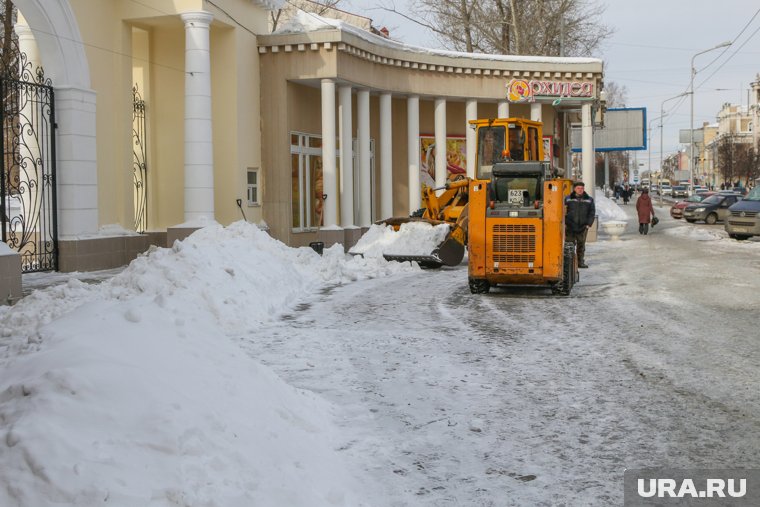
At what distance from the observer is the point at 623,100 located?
84.2 metres

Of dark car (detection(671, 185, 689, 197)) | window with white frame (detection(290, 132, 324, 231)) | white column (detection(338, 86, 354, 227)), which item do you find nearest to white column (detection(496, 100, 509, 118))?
white column (detection(338, 86, 354, 227))

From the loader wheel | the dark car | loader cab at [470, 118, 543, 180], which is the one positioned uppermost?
loader cab at [470, 118, 543, 180]

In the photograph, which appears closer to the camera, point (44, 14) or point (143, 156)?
A: point (44, 14)

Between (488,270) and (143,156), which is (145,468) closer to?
(488,270)

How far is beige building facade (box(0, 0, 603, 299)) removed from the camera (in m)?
18.4

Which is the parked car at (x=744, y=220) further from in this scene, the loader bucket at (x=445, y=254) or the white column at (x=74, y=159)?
the white column at (x=74, y=159)

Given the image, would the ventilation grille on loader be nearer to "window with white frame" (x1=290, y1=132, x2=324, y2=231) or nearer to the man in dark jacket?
the man in dark jacket

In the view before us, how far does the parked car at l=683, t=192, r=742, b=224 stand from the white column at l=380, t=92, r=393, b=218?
64.4 ft

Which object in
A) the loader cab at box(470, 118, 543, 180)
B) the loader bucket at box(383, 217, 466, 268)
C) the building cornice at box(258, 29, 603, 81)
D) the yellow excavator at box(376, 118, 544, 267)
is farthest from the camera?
the building cornice at box(258, 29, 603, 81)

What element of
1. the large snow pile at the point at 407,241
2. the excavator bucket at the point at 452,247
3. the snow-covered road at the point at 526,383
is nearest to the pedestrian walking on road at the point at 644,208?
the excavator bucket at the point at 452,247

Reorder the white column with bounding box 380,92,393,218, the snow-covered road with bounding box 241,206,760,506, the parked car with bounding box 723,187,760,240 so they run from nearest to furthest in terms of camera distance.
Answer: the snow-covered road with bounding box 241,206,760,506, the parked car with bounding box 723,187,760,240, the white column with bounding box 380,92,393,218

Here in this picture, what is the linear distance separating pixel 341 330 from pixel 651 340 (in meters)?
3.96

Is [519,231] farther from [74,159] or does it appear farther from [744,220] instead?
[744,220]

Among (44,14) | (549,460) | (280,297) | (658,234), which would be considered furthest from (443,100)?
(549,460)
